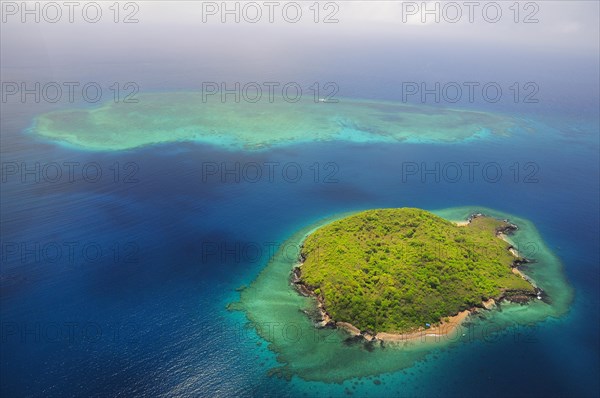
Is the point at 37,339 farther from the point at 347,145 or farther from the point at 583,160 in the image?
the point at 583,160

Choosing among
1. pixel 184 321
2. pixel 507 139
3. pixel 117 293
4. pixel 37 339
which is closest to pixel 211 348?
pixel 184 321

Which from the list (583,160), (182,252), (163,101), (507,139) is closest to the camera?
(182,252)

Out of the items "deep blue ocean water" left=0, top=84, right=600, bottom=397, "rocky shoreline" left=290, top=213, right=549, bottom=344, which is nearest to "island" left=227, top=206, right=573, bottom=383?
"rocky shoreline" left=290, top=213, right=549, bottom=344

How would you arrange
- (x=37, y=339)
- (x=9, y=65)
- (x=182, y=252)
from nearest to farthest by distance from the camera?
→ (x=37, y=339)
(x=182, y=252)
(x=9, y=65)

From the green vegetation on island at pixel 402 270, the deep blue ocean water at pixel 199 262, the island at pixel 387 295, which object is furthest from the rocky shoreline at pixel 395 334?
the deep blue ocean water at pixel 199 262

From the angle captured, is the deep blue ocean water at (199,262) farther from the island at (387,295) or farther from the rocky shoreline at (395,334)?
the rocky shoreline at (395,334)

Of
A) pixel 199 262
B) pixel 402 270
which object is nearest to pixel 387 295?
pixel 402 270

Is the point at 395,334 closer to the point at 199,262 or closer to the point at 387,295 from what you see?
the point at 387,295

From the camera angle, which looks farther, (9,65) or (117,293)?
(9,65)
